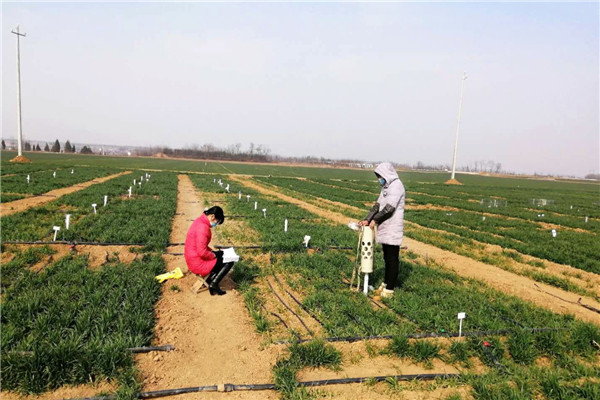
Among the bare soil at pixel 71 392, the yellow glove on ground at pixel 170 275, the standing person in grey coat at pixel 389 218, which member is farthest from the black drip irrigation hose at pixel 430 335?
the yellow glove on ground at pixel 170 275

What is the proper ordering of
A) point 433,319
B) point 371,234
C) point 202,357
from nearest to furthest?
point 202,357, point 433,319, point 371,234

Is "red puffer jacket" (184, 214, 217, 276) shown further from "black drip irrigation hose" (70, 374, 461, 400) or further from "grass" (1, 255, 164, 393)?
"black drip irrigation hose" (70, 374, 461, 400)

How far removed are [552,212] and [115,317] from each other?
2615 cm

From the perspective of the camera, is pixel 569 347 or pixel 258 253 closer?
pixel 569 347

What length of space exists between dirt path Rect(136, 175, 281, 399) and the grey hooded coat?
273cm

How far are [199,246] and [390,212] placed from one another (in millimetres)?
3384

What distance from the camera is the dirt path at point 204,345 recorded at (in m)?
3.90

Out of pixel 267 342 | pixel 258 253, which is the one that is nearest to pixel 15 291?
pixel 267 342

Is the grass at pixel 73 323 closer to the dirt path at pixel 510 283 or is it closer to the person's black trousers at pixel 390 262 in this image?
the person's black trousers at pixel 390 262

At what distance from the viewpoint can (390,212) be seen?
5.95 m

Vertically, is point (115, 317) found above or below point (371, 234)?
below

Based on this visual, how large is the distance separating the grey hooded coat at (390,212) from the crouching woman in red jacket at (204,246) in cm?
276

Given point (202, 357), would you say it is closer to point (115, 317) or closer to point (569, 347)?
point (115, 317)

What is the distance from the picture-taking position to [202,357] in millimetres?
4355
